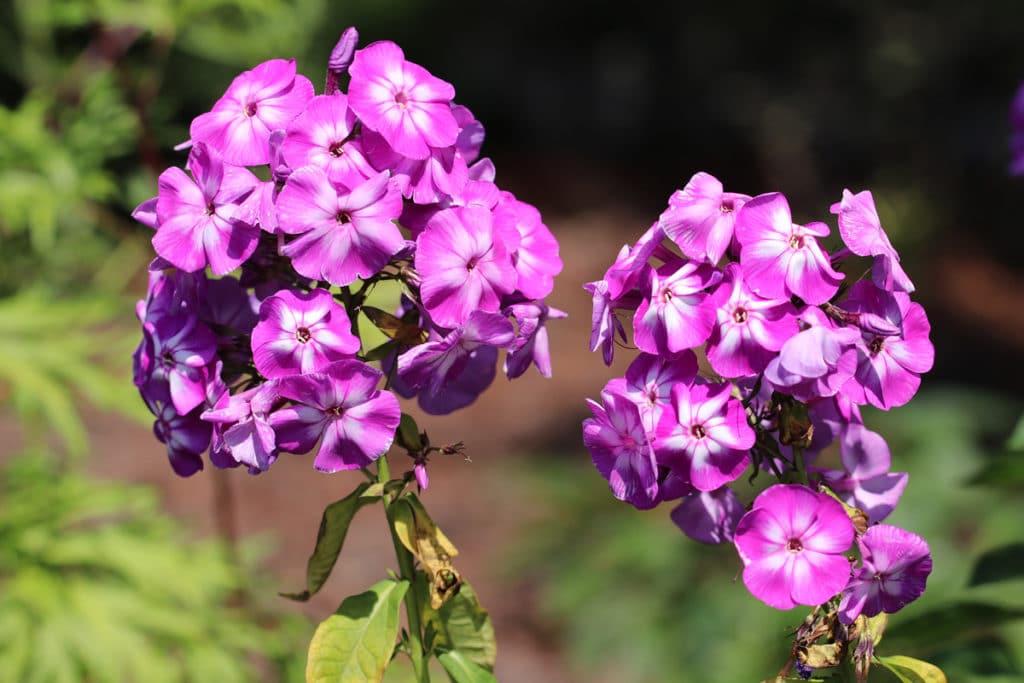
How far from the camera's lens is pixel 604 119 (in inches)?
414

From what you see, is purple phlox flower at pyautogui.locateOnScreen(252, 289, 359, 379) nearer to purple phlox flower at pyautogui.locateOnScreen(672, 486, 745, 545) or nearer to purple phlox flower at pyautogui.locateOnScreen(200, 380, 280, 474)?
purple phlox flower at pyautogui.locateOnScreen(200, 380, 280, 474)

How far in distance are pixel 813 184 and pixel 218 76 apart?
15.9ft

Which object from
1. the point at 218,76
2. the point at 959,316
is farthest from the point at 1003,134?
the point at 218,76

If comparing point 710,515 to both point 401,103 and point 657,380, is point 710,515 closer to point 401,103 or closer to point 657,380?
point 657,380

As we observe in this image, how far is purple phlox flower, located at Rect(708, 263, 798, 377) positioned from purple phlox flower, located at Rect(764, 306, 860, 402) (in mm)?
12

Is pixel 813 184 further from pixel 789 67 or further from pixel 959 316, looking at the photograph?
pixel 959 316

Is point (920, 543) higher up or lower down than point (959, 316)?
higher up

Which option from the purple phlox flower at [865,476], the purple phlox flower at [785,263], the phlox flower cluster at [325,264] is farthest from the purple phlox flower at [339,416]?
the purple phlox flower at [865,476]

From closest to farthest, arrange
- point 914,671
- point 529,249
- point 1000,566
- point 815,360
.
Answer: point 815,360
point 914,671
point 529,249
point 1000,566

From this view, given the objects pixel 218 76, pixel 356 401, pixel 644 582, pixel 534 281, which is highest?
pixel 534 281

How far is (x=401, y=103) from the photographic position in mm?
1049

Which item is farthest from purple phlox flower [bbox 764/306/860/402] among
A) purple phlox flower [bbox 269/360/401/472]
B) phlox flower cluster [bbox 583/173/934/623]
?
purple phlox flower [bbox 269/360/401/472]

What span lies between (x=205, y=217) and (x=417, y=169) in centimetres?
21

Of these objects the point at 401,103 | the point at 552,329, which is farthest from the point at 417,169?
the point at 552,329
